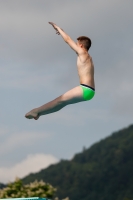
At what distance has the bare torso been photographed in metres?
17.9

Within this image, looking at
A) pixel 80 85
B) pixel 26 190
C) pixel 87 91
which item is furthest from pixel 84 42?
pixel 26 190

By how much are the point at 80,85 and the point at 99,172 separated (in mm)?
119878

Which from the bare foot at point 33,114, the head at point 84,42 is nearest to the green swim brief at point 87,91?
the head at point 84,42

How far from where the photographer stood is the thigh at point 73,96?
17828mm

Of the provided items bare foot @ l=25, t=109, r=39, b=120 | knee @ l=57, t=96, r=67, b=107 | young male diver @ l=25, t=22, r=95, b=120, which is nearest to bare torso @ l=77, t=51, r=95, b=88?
young male diver @ l=25, t=22, r=95, b=120

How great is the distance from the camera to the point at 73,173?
135375 millimetres

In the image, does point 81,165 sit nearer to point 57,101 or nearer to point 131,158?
point 131,158

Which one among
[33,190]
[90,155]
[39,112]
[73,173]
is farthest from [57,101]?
[90,155]

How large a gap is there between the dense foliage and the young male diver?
686 inches

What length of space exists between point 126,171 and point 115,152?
904 cm

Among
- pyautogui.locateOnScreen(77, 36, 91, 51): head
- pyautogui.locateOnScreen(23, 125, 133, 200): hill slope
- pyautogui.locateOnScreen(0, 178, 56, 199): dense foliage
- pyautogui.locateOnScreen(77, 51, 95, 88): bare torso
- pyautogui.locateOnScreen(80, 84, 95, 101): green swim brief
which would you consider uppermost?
pyautogui.locateOnScreen(23, 125, 133, 200): hill slope

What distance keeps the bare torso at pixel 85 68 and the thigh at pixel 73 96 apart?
0.27 meters

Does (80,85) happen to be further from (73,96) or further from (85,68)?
(85,68)

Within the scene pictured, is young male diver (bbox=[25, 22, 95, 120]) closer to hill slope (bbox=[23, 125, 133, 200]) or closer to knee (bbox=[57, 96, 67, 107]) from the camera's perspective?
knee (bbox=[57, 96, 67, 107])
